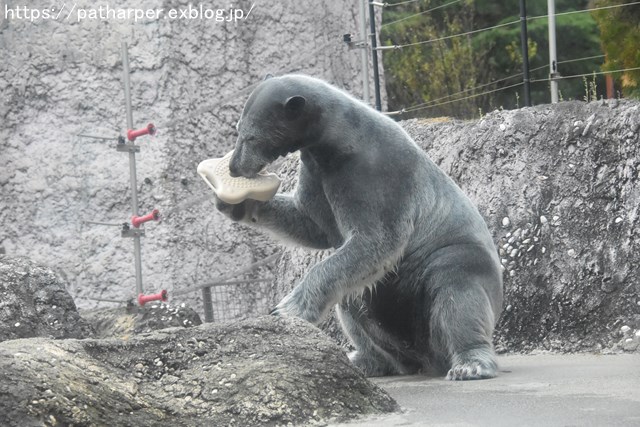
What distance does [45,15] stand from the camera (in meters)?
12.0

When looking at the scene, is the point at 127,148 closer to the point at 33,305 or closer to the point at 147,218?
the point at 147,218

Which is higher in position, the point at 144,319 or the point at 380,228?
the point at 380,228

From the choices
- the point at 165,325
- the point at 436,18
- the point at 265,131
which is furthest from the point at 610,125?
the point at 436,18

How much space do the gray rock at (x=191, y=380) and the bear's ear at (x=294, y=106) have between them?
5.10 feet

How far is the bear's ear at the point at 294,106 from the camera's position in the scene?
6.26 meters

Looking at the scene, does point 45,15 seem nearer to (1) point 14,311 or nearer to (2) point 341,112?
(1) point 14,311

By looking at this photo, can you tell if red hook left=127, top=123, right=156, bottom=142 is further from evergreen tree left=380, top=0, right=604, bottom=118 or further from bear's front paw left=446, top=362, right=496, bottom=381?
evergreen tree left=380, top=0, right=604, bottom=118

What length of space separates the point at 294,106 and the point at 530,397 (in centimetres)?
207

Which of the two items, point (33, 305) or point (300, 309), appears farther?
point (33, 305)

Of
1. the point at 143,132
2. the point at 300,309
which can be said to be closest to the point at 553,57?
the point at 143,132

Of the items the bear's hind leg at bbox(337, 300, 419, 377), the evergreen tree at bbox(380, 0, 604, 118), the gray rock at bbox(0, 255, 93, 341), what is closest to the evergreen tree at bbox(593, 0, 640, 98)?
the bear's hind leg at bbox(337, 300, 419, 377)

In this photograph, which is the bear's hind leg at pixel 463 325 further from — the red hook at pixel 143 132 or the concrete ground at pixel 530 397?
the red hook at pixel 143 132

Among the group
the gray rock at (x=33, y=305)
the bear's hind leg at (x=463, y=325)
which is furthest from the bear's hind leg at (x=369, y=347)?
the gray rock at (x=33, y=305)

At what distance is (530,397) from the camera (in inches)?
202
